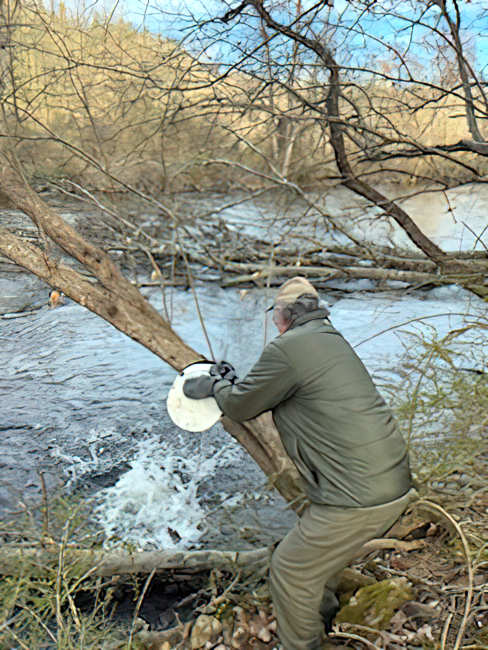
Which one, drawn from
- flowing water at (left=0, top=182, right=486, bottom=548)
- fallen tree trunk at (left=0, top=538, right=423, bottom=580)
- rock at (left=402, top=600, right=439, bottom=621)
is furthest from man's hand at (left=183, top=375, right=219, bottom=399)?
flowing water at (left=0, top=182, right=486, bottom=548)

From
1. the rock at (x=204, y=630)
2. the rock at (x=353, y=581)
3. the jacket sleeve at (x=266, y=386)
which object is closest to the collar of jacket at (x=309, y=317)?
the jacket sleeve at (x=266, y=386)

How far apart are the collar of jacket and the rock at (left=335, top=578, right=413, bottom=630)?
113cm

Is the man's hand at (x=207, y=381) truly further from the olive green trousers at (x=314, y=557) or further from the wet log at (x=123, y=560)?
the wet log at (x=123, y=560)

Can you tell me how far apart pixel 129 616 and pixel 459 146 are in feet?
12.9

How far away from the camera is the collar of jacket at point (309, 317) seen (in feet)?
Result: 6.50

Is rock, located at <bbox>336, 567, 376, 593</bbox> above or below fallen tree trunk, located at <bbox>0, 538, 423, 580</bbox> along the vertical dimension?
above

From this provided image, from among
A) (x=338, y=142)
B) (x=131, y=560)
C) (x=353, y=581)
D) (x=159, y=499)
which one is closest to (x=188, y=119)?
(x=338, y=142)

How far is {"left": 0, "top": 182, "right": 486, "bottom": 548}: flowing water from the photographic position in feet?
14.6

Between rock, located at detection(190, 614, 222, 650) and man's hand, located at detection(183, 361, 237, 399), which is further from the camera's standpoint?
rock, located at detection(190, 614, 222, 650)

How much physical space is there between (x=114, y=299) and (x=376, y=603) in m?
1.80

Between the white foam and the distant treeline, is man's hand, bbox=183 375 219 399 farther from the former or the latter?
the distant treeline

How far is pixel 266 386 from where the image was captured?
73.9 inches

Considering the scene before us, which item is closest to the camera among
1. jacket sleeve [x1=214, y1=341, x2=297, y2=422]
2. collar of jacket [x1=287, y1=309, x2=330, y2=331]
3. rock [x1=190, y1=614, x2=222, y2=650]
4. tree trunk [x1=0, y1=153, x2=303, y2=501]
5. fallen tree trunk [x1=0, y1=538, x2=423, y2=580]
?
jacket sleeve [x1=214, y1=341, x2=297, y2=422]

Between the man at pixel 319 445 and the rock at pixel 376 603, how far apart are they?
24cm
